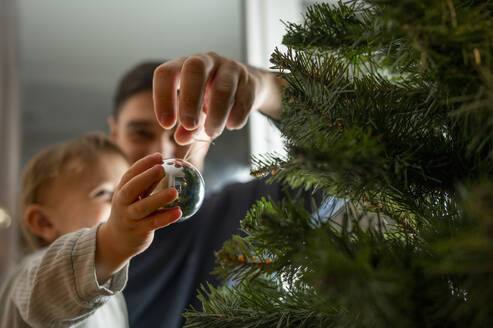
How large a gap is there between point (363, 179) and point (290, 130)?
87 mm

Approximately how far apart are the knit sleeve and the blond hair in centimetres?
42

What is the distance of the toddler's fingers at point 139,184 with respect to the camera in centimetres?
35

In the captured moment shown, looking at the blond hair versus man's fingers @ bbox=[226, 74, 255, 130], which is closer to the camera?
man's fingers @ bbox=[226, 74, 255, 130]

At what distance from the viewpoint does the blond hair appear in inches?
34.1

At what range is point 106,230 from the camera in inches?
16.6

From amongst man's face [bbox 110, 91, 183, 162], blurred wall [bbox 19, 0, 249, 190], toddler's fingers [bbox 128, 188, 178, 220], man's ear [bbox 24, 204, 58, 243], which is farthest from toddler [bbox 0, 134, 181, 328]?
blurred wall [bbox 19, 0, 249, 190]

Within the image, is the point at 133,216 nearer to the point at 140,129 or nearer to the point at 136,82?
the point at 140,129

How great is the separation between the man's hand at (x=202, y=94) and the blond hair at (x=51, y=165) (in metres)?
0.56

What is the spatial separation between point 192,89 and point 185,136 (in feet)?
0.24

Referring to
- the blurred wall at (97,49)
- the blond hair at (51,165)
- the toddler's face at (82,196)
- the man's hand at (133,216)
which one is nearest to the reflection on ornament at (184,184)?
the man's hand at (133,216)

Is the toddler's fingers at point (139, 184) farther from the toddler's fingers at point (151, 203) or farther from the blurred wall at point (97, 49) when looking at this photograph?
the blurred wall at point (97, 49)

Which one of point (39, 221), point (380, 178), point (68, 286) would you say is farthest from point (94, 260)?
point (39, 221)

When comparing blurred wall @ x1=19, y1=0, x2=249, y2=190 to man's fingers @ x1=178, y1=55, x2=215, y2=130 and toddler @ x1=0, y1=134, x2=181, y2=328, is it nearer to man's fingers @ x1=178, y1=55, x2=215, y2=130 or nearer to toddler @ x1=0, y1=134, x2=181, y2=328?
toddler @ x1=0, y1=134, x2=181, y2=328

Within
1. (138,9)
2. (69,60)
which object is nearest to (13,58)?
(69,60)
